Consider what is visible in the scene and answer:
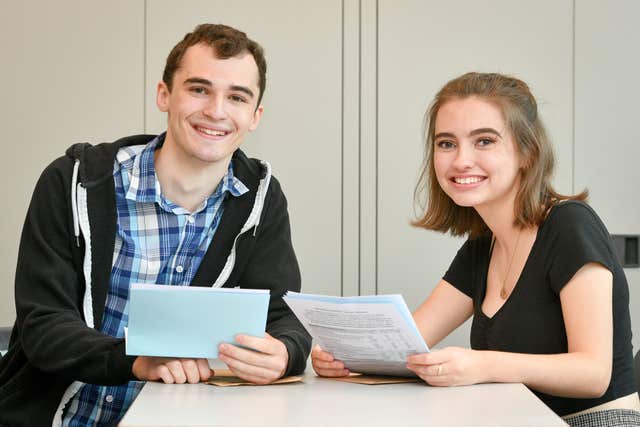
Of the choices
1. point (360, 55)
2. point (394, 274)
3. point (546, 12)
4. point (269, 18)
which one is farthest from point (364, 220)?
point (546, 12)

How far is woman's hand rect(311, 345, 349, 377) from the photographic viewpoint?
1.86 meters

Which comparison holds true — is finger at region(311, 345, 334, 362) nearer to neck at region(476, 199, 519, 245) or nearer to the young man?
the young man

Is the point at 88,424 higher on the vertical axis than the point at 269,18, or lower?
lower

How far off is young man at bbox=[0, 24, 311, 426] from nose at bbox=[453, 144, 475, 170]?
0.46 metres

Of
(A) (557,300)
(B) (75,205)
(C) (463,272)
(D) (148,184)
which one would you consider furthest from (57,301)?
(A) (557,300)

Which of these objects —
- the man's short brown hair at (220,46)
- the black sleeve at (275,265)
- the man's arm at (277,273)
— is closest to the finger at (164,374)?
the man's arm at (277,273)

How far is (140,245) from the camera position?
212cm

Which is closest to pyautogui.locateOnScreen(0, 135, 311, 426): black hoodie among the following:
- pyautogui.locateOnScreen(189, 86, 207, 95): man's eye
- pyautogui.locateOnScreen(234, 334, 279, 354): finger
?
pyautogui.locateOnScreen(234, 334, 279, 354): finger

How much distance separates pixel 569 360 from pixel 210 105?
995mm

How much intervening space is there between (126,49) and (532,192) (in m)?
1.91

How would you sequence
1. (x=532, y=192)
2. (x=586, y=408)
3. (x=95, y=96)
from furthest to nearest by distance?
1. (x=95, y=96)
2. (x=532, y=192)
3. (x=586, y=408)

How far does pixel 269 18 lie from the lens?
3.46 meters

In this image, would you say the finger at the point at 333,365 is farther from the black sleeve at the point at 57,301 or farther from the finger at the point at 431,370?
the black sleeve at the point at 57,301

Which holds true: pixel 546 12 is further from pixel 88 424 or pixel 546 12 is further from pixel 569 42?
pixel 88 424
